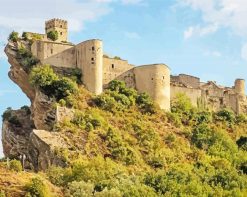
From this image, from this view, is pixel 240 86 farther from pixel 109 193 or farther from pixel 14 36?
pixel 109 193

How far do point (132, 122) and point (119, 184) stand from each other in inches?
692

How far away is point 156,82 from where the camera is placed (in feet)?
248

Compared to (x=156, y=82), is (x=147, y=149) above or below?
below

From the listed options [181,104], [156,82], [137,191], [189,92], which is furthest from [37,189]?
[189,92]

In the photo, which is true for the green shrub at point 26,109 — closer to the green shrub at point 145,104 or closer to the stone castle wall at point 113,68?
the stone castle wall at point 113,68

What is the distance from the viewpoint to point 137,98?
7456cm

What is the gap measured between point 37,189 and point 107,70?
28640 mm

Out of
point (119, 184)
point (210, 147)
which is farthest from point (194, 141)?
point (119, 184)

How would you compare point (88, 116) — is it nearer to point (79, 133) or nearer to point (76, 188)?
point (79, 133)

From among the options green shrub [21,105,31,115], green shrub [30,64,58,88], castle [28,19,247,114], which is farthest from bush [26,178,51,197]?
green shrub [21,105,31,115]

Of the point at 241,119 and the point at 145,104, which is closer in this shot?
the point at 145,104

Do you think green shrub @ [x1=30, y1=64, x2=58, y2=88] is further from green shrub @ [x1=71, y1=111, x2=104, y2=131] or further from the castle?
green shrub @ [x1=71, y1=111, x2=104, y2=131]

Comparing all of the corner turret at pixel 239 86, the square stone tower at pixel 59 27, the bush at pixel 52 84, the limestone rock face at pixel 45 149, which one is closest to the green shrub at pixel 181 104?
the corner turret at pixel 239 86

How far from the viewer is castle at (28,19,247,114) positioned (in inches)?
2869
